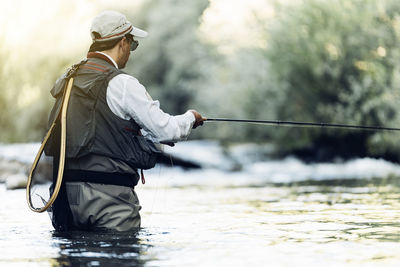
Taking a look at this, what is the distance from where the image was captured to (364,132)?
1683cm

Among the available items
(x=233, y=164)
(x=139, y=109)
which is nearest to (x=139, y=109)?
(x=139, y=109)

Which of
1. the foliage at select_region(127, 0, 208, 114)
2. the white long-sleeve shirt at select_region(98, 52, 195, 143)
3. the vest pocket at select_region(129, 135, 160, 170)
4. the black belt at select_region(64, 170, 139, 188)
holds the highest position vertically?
the foliage at select_region(127, 0, 208, 114)

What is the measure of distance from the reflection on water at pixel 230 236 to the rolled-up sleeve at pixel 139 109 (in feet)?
2.11

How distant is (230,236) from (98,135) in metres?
1.09

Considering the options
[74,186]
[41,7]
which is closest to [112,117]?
[74,186]

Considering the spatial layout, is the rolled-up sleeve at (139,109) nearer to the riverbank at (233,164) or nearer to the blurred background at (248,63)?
the blurred background at (248,63)

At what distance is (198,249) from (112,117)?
0.92 m

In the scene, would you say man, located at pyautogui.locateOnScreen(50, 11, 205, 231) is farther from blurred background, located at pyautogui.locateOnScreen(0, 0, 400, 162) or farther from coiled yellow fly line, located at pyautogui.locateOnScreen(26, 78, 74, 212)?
blurred background, located at pyautogui.locateOnScreen(0, 0, 400, 162)

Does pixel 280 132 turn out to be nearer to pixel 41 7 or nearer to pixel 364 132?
pixel 364 132

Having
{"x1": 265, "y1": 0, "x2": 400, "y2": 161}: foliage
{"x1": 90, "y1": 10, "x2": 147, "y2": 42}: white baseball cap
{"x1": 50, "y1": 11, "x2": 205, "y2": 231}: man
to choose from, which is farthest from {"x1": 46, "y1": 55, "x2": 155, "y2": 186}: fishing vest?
{"x1": 265, "y1": 0, "x2": 400, "y2": 161}: foliage

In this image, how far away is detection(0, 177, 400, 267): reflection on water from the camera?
3971 millimetres

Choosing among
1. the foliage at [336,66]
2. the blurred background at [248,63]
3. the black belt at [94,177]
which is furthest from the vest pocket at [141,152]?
the foliage at [336,66]

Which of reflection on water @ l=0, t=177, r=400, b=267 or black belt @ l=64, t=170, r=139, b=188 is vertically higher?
black belt @ l=64, t=170, r=139, b=188

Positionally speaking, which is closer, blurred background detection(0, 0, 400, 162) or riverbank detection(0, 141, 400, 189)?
riverbank detection(0, 141, 400, 189)
